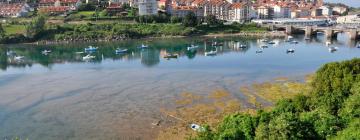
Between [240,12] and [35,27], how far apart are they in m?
28.9

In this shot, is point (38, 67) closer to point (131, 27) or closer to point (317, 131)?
point (131, 27)

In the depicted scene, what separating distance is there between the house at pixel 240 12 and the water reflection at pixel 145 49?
1093 cm

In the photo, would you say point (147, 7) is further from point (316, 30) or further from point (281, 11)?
point (316, 30)

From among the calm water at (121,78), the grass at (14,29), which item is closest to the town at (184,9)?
the grass at (14,29)

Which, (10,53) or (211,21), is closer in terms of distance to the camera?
(10,53)

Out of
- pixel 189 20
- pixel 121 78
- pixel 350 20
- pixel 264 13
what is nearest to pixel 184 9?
pixel 189 20

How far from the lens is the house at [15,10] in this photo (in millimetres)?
60812

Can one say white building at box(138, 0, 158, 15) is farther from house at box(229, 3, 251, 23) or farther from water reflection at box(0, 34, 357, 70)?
house at box(229, 3, 251, 23)

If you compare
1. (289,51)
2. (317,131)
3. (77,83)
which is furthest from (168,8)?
(317,131)

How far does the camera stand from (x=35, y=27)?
49875 mm

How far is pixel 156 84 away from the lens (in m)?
28.2

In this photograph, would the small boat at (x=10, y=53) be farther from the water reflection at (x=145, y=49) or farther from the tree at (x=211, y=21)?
the tree at (x=211, y=21)

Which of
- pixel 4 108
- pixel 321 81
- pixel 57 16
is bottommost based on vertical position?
pixel 4 108

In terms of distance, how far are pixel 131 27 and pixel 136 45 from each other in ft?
22.8
